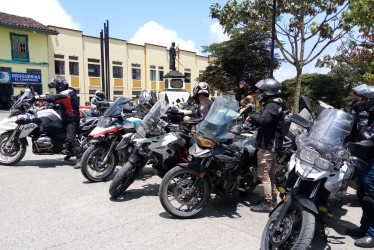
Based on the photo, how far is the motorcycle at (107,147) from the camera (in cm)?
528

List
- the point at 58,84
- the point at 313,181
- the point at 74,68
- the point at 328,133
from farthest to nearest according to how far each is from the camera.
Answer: the point at 74,68 → the point at 58,84 → the point at 328,133 → the point at 313,181

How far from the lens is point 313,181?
2867mm

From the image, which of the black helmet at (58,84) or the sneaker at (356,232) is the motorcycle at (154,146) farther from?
the black helmet at (58,84)

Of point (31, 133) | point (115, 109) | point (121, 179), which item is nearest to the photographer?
point (121, 179)

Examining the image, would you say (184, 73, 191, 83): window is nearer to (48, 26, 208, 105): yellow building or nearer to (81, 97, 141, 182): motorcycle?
(48, 26, 208, 105): yellow building

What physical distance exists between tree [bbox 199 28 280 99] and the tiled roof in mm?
17273

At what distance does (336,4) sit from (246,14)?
4.40 metres

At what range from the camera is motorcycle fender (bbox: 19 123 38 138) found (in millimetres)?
6207

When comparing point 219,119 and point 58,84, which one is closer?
point 219,119

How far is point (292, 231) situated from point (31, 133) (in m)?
5.61

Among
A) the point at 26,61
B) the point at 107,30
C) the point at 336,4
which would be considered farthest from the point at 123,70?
the point at 336,4

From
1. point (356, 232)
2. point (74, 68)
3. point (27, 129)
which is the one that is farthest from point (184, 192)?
point (74, 68)

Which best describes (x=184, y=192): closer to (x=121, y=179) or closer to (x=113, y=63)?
(x=121, y=179)

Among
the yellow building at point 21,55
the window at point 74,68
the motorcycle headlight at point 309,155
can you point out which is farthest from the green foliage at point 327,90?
the yellow building at point 21,55
